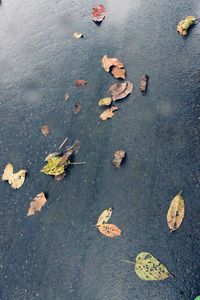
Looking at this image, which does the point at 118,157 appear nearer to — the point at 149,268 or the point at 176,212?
the point at 176,212

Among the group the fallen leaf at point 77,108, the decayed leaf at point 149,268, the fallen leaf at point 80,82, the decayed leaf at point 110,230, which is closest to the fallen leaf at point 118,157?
the decayed leaf at point 110,230

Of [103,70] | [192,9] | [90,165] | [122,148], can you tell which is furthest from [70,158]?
[192,9]

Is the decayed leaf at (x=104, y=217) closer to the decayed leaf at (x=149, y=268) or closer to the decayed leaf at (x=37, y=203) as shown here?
the decayed leaf at (x=149, y=268)

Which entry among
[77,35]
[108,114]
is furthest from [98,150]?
[77,35]

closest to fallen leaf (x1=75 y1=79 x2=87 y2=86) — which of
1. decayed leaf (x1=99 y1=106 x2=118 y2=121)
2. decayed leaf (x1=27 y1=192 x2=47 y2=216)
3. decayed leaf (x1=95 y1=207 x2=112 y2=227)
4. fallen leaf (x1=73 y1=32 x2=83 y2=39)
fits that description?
decayed leaf (x1=99 y1=106 x2=118 y2=121)

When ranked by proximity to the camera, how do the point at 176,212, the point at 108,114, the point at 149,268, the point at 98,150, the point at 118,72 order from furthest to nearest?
the point at 118,72 < the point at 108,114 < the point at 98,150 < the point at 176,212 < the point at 149,268

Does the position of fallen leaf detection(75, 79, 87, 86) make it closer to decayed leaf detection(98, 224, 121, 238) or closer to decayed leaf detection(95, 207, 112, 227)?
decayed leaf detection(95, 207, 112, 227)
